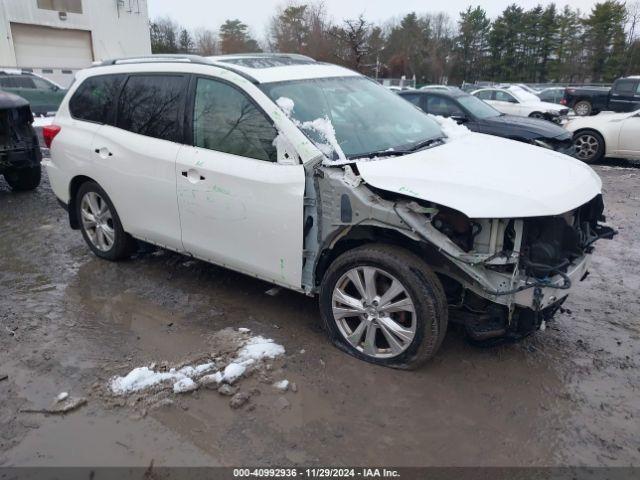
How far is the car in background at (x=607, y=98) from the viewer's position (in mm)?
17812

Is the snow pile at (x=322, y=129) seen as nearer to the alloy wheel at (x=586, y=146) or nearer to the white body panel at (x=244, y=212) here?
the white body panel at (x=244, y=212)

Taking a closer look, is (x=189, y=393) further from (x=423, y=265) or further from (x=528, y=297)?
(x=528, y=297)

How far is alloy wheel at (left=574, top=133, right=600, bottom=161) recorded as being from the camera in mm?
10656

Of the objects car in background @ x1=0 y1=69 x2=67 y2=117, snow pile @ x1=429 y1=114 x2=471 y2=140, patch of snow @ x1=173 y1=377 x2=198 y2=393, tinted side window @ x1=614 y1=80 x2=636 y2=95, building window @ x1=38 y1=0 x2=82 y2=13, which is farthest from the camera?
building window @ x1=38 y1=0 x2=82 y2=13

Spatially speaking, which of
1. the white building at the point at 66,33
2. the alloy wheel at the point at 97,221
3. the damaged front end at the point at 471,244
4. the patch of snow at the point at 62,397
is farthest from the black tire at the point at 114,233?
the white building at the point at 66,33

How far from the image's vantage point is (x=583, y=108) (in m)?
21.2

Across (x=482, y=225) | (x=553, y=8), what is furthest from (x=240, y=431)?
(x=553, y=8)

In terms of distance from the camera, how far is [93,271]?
197 inches

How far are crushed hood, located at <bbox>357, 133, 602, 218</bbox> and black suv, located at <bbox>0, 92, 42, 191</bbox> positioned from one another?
605 centimetres

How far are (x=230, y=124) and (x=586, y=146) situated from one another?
366 inches

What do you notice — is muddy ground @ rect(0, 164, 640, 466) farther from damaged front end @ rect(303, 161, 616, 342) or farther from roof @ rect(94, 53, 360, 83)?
roof @ rect(94, 53, 360, 83)

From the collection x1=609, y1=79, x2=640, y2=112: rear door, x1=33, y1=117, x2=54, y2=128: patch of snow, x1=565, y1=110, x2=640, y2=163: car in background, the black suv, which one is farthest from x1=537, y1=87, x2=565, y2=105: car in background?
the black suv

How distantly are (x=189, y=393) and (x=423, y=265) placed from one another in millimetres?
1589

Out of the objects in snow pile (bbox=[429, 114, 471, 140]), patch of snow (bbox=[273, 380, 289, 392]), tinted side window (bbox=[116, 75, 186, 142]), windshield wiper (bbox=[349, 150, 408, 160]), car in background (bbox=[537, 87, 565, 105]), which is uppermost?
tinted side window (bbox=[116, 75, 186, 142])
